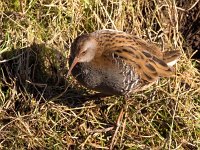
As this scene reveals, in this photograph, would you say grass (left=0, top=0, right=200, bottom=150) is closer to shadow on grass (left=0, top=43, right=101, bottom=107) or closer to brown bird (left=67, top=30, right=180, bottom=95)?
shadow on grass (left=0, top=43, right=101, bottom=107)

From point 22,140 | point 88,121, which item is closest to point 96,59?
point 88,121

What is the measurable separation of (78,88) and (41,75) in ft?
1.17

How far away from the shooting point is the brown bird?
4.67 metres

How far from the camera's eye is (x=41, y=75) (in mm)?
5250

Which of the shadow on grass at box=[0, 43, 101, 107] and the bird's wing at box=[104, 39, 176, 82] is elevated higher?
the bird's wing at box=[104, 39, 176, 82]

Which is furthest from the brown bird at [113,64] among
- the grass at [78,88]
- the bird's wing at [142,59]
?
the grass at [78,88]

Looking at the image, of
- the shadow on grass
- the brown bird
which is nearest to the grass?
the shadow on grass

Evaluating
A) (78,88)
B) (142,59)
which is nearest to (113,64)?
(142,59)

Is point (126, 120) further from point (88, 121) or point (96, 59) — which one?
point (96, 59)

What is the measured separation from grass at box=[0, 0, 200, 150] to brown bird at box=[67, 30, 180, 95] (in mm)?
344

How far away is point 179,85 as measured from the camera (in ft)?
17.4

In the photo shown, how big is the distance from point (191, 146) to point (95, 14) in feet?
5.13

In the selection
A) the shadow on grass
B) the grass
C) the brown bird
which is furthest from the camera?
the shadow on grass

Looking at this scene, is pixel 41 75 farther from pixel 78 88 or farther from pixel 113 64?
pixel 113 64
